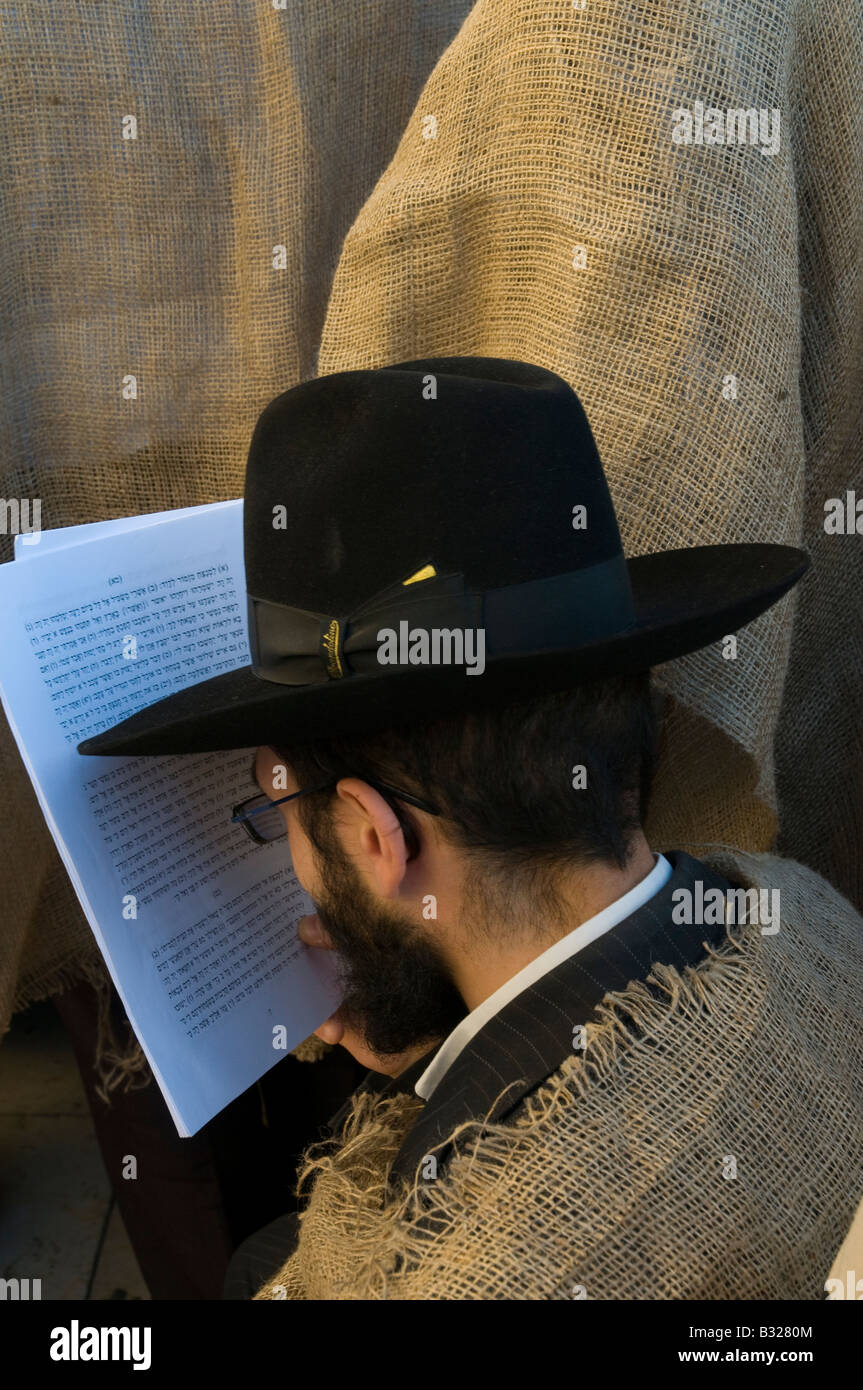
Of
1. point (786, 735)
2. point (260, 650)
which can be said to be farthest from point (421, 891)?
point (786, 735)

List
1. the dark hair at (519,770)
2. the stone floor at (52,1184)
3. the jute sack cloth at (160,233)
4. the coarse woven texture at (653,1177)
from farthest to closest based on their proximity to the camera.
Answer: the stone floor at (52,1184) → the jute sack cloth at (160,233) → the dark hair at (519,770) → the coarse woven texture at (653,1177)

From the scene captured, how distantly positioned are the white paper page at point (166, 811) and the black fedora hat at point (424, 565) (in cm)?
7

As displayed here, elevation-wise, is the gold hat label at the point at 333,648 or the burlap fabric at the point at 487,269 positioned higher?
the burlap fabric at the point at 487,269

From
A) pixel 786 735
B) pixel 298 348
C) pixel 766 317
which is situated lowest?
pixel 786 735

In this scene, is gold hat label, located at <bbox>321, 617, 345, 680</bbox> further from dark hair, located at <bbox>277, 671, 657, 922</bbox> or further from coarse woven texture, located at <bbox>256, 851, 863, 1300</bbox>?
coarse woven texture, located at <bbox>256, 851, 863, 1300</bbox>

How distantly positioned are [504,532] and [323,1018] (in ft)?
1.76

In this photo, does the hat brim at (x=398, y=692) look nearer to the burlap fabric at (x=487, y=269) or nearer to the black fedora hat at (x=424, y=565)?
the black fedora hat at (x=424, y=565)

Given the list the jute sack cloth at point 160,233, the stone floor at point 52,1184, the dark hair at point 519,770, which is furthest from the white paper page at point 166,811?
the stone floor at point 52,1184

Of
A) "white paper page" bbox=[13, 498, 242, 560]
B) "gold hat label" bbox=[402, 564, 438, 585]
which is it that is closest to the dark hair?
"gold hat label" bbox=[402, 564, 438, 585]

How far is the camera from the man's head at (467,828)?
0.88 m

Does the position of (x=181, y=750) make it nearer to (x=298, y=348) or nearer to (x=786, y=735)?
(x=298, y=348)

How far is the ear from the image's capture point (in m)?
0.88

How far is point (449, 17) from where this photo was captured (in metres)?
1.43

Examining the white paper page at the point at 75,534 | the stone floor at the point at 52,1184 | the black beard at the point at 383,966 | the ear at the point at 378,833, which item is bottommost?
the stone floor at the point at 52,1184
